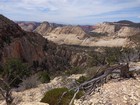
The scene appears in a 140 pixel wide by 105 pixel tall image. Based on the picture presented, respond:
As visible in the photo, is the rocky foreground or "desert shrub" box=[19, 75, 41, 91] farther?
"desert shrub" box=[19, 75, 41, 91]

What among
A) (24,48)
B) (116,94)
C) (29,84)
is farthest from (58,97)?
(24,48)

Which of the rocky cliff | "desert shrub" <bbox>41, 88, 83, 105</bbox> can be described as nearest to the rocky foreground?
"desert shrub" <bbox>41, 88, 83, 105</bbox>

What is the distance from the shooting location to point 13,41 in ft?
198

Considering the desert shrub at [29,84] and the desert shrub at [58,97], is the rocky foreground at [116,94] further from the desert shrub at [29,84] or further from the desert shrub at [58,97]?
the desert shrub at [29,84]

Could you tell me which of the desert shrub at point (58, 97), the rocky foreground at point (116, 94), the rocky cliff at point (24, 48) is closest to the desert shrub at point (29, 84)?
the desert shrub at point (58, 97)

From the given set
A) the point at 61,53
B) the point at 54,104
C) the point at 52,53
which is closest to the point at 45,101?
the point at 54,104

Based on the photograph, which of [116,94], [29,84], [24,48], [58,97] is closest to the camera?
[116,94]

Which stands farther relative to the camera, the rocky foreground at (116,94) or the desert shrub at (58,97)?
the desert shrub at (58,97)

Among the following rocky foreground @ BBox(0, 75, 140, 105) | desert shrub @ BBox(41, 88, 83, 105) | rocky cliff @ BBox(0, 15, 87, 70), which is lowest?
rocky cliff @ BBox(0, 15, 87, 70)

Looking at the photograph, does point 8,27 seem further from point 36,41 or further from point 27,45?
point 36,41

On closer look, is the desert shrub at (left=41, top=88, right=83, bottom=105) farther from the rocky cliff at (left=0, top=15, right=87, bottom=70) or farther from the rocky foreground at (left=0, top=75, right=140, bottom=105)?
the rocky cliff at (left=0, top=15, right=87, bottom=70)

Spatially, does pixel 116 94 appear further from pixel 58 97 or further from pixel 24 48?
pixel 24 48

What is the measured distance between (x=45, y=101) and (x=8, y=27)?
54.6 meters

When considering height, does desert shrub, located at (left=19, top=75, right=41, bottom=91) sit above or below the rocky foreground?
below
